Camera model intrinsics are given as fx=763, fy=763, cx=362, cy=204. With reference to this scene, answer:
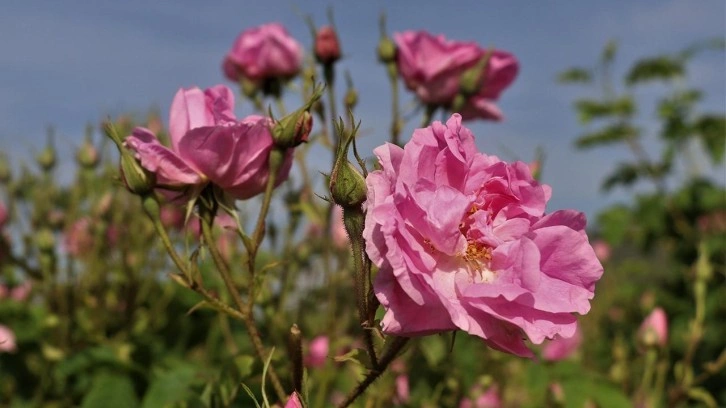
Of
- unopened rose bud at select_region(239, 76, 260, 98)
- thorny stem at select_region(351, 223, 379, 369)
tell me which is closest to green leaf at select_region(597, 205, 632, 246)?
unopened rose bud at select_region(239, 76, 260, 98)

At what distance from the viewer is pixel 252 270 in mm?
806

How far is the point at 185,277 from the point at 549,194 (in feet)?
1.27

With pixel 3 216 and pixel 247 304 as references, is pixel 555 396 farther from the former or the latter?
pixel 3 216

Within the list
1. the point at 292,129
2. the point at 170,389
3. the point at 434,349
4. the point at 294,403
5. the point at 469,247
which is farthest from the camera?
the point at 434,349

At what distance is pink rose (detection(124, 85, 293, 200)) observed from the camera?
2.64 feet

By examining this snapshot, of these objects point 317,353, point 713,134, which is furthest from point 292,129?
point 713,134

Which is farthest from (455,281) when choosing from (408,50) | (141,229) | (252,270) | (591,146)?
(591,146)

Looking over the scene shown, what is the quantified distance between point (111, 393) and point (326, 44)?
0.71 metres

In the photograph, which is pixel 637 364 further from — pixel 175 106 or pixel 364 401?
pixel 175 106

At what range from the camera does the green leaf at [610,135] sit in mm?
3789

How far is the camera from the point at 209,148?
0.80 meters

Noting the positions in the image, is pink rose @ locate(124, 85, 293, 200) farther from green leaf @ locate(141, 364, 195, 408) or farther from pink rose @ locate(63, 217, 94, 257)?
pink rose @ locate(63, 217, 94, 257)

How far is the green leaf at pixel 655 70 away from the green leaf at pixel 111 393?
3.42 meters

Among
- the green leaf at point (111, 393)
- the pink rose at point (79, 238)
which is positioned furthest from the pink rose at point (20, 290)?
the green leaf at point (111, 393)
